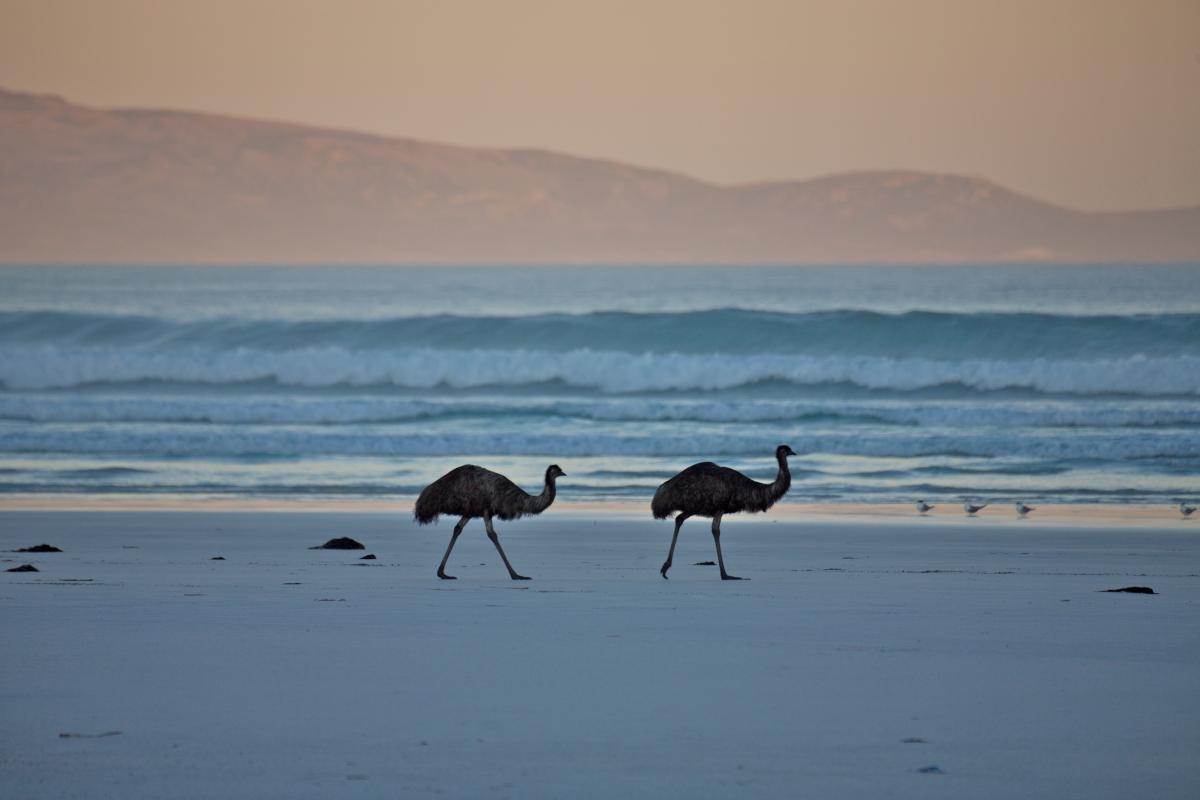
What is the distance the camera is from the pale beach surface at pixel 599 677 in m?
6.40

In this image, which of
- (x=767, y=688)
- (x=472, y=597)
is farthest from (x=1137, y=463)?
(x=767, y=688)

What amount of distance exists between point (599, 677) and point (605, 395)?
30.8 metres

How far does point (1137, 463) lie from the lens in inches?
893

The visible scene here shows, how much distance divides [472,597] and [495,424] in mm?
17983

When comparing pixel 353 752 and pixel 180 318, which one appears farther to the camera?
pixel 180 318

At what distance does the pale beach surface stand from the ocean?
7525 millimetres

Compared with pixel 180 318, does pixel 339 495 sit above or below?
below

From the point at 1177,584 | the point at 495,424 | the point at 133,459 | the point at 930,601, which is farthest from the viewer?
the point at 495,424

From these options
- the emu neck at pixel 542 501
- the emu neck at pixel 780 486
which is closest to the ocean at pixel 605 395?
the emu neck at pixel 780 486

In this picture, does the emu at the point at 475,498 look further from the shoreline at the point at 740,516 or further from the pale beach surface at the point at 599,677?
the shoreline at the point at 740,516

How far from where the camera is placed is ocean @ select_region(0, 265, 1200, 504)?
22.2 meters

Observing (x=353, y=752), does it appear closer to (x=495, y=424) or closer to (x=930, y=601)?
(x=930, y=601)

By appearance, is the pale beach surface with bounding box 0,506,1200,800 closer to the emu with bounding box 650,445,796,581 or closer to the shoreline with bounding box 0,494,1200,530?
the emu with bounding box 650,445,796,581

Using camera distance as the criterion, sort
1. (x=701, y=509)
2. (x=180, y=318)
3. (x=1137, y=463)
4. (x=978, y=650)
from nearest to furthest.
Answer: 1. (x=978, y=650)
2. (x=701, y=509)
3. (x=1137, y=463)
4. (x=180, y=318)
